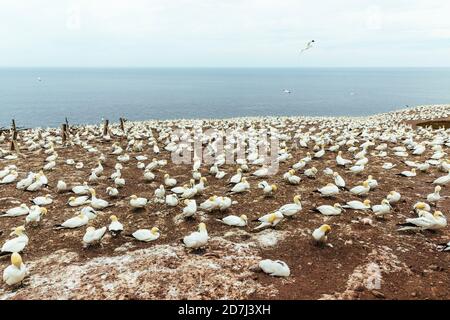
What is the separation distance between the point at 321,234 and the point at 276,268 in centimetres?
191

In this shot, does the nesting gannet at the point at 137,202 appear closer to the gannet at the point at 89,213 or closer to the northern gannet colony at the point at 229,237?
the northern gannet colony at the point at 229,237

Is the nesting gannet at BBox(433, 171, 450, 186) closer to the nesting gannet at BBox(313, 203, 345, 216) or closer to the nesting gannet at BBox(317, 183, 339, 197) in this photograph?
the nesting gannet at BBox(317, 183, 339, 197)

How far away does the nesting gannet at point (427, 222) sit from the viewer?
9.72 meters

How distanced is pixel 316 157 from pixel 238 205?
8.91 metres

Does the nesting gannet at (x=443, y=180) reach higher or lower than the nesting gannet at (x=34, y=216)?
higher

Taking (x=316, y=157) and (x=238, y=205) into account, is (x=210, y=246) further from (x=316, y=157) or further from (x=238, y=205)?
(x=316, y=157)

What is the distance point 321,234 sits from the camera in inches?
365

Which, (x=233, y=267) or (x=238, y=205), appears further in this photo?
(x=238, y=205)

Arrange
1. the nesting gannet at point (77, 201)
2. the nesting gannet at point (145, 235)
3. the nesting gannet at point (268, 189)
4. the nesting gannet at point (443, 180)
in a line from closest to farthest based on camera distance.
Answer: the nesting gannet at point (145, 235) → the nesting gannet at point (77, 201) → the nesting gannet at point (268, 189) → the nesting gannet at point (443, 180)

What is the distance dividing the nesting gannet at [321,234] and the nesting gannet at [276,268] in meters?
1.68

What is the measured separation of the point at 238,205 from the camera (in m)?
12.7

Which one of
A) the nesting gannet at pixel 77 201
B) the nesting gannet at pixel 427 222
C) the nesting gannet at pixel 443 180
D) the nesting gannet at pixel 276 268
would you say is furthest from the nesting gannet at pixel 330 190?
the nesting gannet at pixel 77 201

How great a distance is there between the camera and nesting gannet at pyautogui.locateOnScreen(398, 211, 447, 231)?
9719 mm
